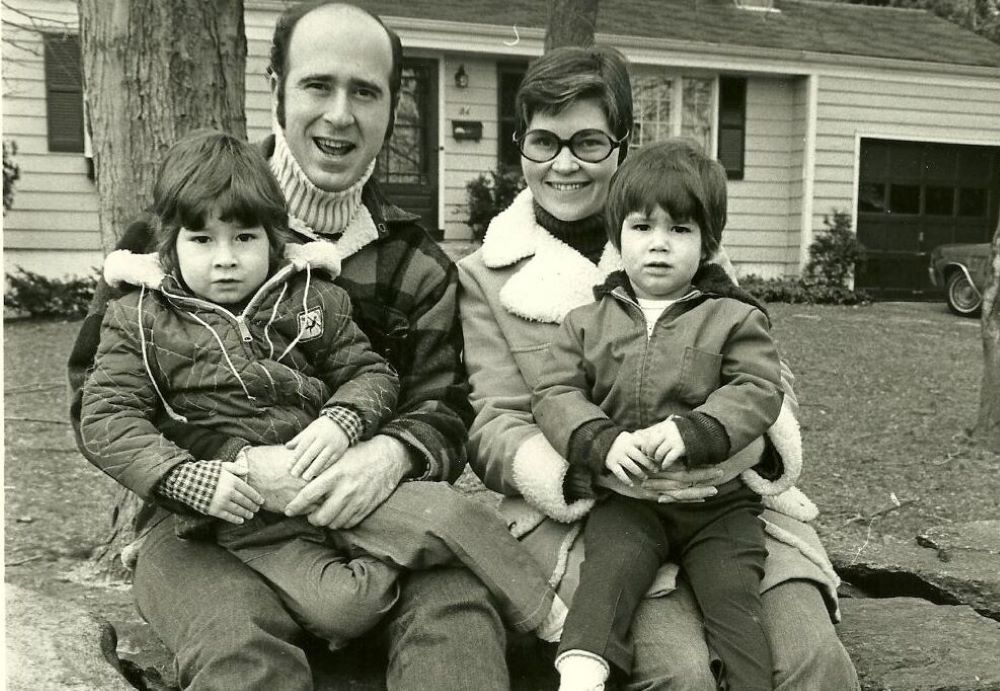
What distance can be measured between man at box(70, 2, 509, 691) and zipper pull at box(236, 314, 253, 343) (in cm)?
24

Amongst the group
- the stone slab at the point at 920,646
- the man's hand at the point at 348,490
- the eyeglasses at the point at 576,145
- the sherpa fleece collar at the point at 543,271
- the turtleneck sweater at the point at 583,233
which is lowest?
the stone slab at the point at 920,646

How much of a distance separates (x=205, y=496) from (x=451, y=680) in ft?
2.22

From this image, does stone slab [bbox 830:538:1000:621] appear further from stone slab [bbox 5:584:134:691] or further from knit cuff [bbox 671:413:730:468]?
stone slab [bbox 5:584:134:691]

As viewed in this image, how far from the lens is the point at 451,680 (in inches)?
87.0

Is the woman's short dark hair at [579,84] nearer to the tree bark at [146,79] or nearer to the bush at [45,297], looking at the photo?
the tree bark at [146,79]

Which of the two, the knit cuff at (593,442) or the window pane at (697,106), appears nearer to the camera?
the knit cuff at (593,442)

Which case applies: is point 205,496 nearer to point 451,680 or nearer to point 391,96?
point 451,680

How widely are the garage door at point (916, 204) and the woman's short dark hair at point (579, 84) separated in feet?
49.3

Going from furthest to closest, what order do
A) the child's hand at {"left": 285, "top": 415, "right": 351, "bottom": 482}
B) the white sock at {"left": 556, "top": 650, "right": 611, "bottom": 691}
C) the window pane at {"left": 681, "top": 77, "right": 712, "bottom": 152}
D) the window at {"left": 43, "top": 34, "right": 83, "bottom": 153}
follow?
the window pane at {"left": 681, "top": 77, "right": 712, "bottom": 152} → the window at {"left": 43, "top": 34, "right": 83, "bottom": 153} → the child's hand at {"left": 285, "top": 415, "right": 351, "bottom": 482} → the white sock at {"left": 556, "top": 650, "right": 611, "bottom": 691}

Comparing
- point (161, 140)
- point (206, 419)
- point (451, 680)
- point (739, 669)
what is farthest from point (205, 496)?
point (161, 140)

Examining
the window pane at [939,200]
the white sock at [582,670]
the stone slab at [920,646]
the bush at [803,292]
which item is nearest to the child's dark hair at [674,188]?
the white sock at [582,670]

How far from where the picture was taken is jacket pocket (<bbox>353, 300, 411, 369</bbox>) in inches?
113

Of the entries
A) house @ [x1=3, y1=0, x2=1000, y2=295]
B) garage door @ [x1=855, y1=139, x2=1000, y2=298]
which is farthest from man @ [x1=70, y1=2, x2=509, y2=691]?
garage door @ [x1=855, y1=139, x2=1000, y2=298]

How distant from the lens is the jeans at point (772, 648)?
2305mm
